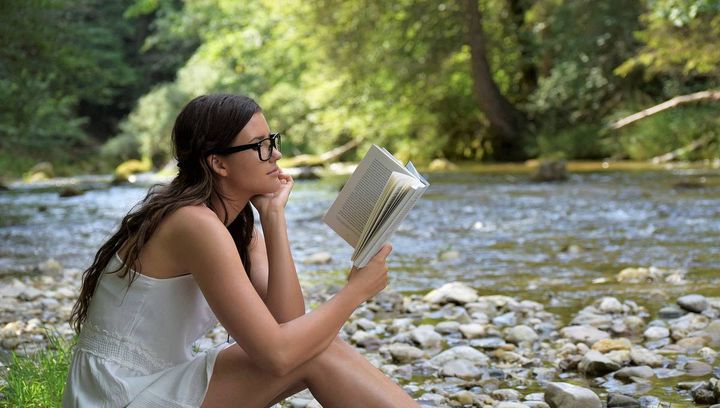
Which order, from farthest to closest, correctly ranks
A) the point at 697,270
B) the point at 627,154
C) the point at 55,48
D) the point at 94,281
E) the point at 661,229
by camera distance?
the point at 627,154 → the point at 55,48 → the point at 661,229 → the point at 697,270 → the point at 94,281

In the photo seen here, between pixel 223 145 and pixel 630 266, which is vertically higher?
pixel 223 145

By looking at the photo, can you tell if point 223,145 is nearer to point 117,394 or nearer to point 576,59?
point 117,394

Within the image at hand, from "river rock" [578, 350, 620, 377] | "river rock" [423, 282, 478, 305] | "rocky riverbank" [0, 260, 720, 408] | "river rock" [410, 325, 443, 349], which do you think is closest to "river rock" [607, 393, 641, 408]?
"rocky riverbank" [0, 260, 720, 408]

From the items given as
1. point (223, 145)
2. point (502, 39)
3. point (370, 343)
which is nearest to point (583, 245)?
point (370, 343)

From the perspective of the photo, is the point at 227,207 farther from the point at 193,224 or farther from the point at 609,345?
the point at 609,345

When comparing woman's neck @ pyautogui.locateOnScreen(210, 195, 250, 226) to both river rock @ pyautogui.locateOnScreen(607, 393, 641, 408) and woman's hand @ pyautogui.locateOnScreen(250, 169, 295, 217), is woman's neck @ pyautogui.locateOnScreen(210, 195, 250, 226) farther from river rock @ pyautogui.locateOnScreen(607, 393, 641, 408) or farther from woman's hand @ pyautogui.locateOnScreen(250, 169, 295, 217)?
river rock @ pyautogui.locateOnScreen(607, 393, 641, 408)

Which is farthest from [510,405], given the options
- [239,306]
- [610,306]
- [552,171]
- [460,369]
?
[552,171]

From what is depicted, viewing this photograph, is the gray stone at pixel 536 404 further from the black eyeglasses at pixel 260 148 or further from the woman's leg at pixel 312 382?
the black eyeglasses at pixel 260 148

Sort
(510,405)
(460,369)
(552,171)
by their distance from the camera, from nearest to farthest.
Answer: (510,405) < (460,369) < (552,171)

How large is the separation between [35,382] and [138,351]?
818 mm

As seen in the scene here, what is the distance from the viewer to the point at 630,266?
6.46 metres

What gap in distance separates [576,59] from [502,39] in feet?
Answer: 6.72

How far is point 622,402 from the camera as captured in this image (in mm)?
3166

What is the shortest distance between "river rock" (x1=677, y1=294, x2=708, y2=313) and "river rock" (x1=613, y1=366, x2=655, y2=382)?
50.5 inches
